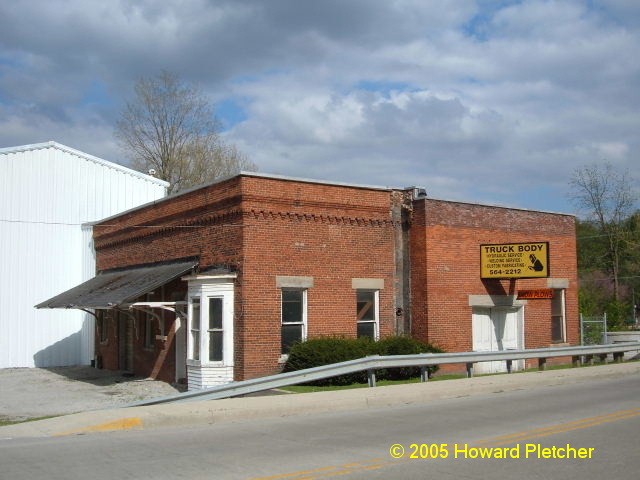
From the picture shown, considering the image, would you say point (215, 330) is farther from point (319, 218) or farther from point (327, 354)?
point (319, 218)

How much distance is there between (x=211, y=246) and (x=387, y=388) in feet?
22.5

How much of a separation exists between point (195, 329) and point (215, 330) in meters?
1.04

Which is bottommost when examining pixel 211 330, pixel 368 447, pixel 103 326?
pixel 368 447

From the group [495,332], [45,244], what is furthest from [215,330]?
[45,244]

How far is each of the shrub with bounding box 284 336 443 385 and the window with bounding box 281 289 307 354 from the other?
0.53 m

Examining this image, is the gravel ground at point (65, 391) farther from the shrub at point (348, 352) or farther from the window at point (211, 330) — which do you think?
the shrub at point (348, 352)

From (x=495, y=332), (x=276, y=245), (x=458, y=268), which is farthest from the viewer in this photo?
(x=495, y=332)

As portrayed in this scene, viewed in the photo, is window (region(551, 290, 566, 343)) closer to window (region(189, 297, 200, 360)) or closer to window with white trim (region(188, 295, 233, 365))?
window with white trim (region(188, 295, 233, 365))

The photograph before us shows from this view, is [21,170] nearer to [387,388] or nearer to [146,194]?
[146,194]

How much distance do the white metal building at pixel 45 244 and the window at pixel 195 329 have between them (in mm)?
11166

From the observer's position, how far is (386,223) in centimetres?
2188

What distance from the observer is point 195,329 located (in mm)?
19922

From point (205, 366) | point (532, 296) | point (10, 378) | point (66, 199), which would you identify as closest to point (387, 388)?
point (205, 366)

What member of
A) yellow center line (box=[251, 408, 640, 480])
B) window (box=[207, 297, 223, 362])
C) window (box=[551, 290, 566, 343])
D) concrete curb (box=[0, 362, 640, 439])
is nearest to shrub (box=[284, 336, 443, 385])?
window (box=[207, 297, 223, 362])
